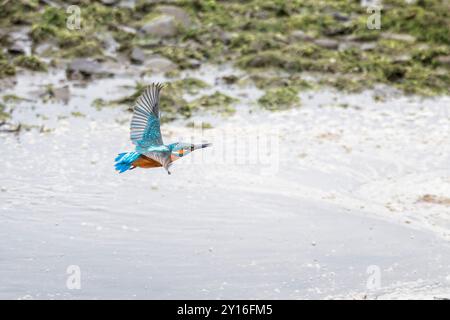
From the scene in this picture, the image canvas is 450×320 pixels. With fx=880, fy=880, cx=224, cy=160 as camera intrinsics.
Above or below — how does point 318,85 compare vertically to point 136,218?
above

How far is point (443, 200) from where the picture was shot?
14508 mm

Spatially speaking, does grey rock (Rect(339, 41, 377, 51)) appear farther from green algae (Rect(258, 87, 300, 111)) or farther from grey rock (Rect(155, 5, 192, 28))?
green algae (Rect(258, 87, 300, 111))

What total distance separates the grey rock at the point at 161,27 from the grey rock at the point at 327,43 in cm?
434

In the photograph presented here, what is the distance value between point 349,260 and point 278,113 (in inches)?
346

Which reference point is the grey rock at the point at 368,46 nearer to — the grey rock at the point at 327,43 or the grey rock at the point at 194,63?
the grey rock at the point at 327,43

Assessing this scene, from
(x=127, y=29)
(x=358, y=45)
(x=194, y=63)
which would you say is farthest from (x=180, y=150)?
(x=358, y=45)

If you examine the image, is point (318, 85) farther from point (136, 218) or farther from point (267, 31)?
point (136, 218)

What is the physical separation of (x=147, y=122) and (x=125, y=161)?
0.47 meters

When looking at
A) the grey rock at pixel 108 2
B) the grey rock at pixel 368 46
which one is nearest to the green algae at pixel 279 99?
the grey rock at pixel 368 46

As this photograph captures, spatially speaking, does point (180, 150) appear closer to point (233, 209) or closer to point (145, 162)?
point (145, 162)

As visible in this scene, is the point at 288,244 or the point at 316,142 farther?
the point at 316,142

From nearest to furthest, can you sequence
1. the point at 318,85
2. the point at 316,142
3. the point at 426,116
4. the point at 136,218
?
the point at 136,218, the point at 316,142, the point at 426,116, the point at 318,85

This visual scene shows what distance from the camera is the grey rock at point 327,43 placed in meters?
26.4

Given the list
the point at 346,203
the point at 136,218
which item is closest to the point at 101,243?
the point at 136,218
